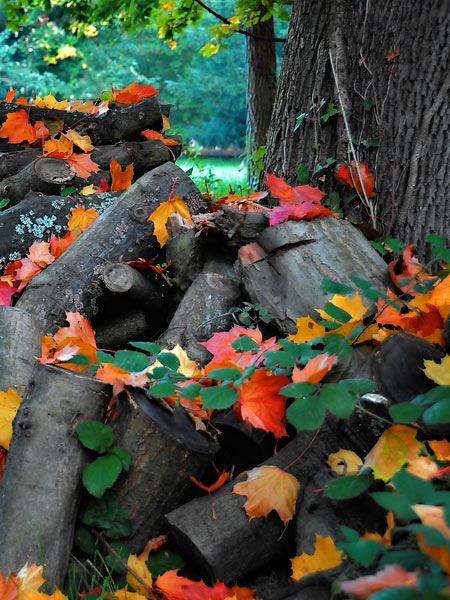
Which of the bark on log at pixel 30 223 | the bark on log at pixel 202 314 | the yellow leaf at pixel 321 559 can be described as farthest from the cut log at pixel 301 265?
the bark on log at pixel 30 223

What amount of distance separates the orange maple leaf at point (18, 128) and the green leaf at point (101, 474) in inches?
106

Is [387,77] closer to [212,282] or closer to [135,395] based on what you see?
[212,282]

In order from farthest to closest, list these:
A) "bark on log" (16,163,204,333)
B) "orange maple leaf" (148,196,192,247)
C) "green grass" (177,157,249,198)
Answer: "green grass" (177,157,249,198)
"orange maple leaf" (148,196,192,247)
"bark on log" (16,163,204,333)

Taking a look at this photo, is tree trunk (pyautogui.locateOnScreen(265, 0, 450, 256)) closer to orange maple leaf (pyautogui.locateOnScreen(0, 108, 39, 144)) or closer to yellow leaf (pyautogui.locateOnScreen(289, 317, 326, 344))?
yellow leaf (pyautogui.locateOnScreen(289, 317, 326, 344))

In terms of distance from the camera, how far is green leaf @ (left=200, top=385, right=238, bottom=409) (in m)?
1.44

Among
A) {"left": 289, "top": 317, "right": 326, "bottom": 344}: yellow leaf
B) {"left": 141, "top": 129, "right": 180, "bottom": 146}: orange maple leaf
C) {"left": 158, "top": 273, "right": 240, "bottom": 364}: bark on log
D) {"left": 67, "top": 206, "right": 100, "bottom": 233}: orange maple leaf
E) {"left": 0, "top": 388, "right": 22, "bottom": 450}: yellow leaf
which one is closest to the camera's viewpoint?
{"left": 0, "top": 388, "right": 22, "bottom": 450}: yellow leaf

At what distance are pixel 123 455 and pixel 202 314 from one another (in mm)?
783

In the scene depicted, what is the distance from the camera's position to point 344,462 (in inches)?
66.2

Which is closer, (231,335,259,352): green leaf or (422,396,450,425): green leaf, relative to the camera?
(422,396,450,425): green leaf

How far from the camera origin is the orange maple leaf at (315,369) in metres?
1.59

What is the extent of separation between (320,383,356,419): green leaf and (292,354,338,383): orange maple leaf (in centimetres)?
14

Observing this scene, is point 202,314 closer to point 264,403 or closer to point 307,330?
point 307,330

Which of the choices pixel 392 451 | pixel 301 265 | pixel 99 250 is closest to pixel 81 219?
pixel 99 250

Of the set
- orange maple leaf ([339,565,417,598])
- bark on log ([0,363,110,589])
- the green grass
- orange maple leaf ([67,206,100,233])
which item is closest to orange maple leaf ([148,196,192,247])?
the green grass
